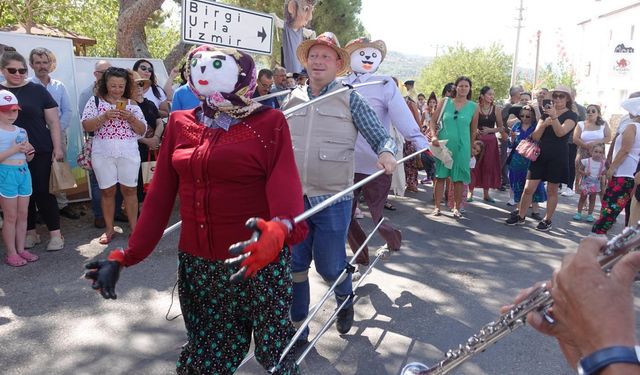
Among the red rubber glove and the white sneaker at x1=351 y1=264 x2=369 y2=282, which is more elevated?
the red rubber glove

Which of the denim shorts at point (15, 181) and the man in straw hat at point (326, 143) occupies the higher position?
the man in straw hat at point (326, 143)

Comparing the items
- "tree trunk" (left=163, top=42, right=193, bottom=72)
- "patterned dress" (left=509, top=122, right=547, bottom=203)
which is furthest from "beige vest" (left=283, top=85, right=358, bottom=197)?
"tree trunk" (left=163, top=42, right=193, bottom=72)

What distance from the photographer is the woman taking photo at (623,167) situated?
5797 millimetres

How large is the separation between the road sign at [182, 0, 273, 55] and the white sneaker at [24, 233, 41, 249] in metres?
2.66

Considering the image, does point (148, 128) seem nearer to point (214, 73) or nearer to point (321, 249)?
point (321, 249)

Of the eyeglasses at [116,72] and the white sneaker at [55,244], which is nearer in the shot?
the white sneaker at [55,244]

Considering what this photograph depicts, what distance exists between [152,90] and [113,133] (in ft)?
5.23

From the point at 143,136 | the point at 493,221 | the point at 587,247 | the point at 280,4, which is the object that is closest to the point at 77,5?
the point at 280,4

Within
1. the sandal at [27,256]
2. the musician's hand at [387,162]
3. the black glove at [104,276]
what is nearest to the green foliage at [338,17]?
the sandal at [27,256]

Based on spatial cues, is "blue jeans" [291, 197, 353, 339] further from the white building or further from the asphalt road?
the white building

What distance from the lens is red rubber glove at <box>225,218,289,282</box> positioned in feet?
6.08

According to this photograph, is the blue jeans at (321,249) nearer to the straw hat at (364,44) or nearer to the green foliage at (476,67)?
the straw hat at (364,44)

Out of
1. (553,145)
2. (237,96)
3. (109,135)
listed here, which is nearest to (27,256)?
(109,135)

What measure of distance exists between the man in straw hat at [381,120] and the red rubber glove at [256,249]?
233cm
